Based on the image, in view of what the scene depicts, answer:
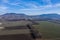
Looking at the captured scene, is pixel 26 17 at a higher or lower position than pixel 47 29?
higher

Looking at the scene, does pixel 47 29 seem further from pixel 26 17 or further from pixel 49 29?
pixel 26 17

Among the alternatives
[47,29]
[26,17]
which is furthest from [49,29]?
[26,17]

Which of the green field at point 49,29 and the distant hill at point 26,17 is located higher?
the distant hill at point 26,17

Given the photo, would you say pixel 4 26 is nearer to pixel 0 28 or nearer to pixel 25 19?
pixel 0 28

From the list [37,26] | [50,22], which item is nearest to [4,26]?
[37,26]

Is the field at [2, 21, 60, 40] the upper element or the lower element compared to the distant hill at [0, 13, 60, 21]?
lower

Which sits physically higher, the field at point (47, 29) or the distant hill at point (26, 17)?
the distant hill at point (26, 17)
